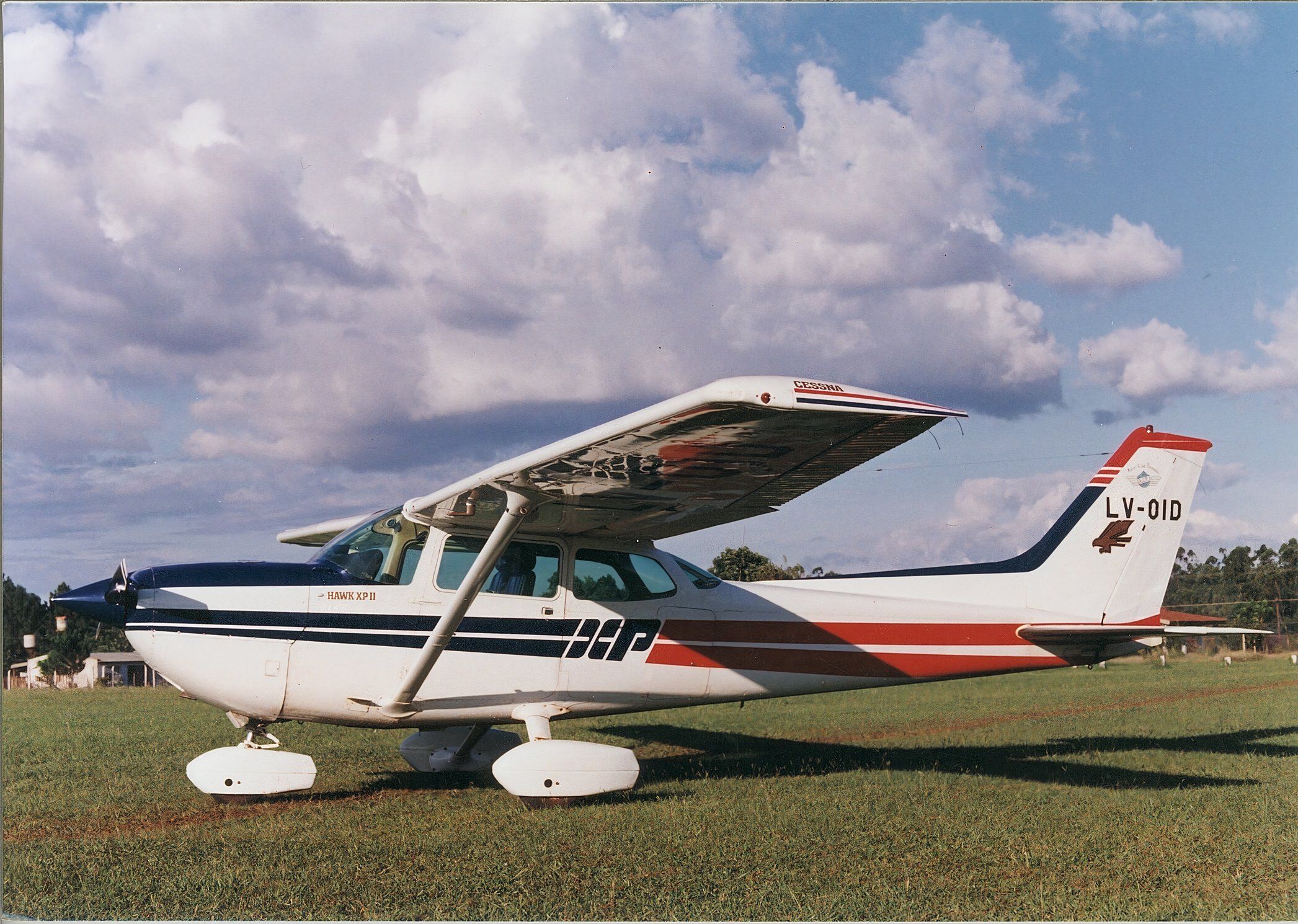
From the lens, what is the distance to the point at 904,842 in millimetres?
5992

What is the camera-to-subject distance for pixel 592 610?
26.4 ft

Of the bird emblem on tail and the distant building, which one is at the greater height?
the bird emblem on tail

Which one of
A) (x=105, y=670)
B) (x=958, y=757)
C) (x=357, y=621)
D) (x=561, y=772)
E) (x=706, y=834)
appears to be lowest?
(x=105, y=670)

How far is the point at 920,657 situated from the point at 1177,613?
323 centimetres

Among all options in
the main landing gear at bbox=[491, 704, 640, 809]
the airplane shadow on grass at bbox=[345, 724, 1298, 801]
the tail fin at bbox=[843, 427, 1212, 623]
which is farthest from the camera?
the tail fin at bbox=[843, 427, 1212, 623]

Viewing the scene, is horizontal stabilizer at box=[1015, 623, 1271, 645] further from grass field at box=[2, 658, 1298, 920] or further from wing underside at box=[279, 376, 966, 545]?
wing underside at box=[279, 376, 966, 545]

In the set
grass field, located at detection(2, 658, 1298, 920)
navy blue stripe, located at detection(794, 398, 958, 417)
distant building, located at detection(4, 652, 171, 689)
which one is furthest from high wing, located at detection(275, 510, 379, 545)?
distant building, located at detection(4, 652, 171, 689)

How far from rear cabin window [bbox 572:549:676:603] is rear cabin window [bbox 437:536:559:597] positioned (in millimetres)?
222

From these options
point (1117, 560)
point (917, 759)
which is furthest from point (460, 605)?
point (1117, 560)

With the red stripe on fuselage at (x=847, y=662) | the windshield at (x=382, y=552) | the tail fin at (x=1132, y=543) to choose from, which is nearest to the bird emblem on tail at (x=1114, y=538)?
the tail fin at (x=1132, y=543)

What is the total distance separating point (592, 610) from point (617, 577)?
0.37 m

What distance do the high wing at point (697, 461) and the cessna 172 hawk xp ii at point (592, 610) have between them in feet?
0.09

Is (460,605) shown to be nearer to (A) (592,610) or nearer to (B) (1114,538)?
(A) (592,610)

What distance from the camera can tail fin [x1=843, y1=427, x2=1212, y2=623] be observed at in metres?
9.48
